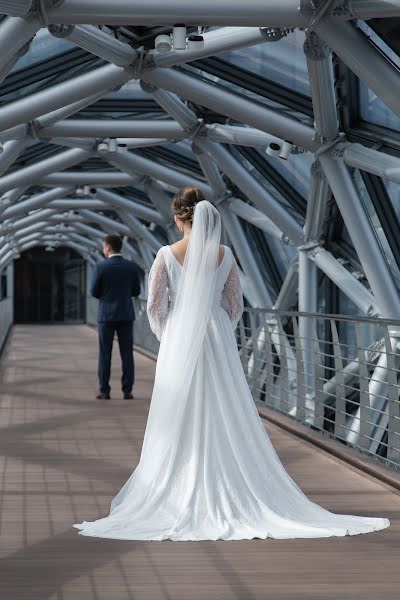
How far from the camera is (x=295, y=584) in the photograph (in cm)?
454

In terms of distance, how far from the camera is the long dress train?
554 cm

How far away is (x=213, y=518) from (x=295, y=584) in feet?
3.59

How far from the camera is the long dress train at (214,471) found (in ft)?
18.2

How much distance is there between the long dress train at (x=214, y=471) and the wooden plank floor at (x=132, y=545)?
16 centimetres

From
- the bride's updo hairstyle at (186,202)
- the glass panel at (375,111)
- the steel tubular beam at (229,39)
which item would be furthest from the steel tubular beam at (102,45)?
the bride's updo hairstyle at (186,202)

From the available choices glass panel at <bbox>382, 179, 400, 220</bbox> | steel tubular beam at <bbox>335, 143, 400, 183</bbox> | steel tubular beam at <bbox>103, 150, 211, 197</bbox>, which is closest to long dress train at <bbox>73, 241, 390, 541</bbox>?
steel tubular beam at <bbox>335, 143, 400, 183</bbox>

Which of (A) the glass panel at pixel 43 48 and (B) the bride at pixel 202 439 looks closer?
(B) the bride at pixel 202 439

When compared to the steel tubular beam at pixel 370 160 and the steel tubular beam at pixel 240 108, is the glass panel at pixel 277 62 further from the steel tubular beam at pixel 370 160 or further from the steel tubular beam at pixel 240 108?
the steel tubular beam at pixel 370 160

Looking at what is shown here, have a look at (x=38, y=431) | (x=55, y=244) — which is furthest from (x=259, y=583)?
(x=55, y=244)

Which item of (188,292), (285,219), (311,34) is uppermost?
(311,34)

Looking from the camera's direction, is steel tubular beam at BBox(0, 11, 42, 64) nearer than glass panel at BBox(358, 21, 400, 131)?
Yes

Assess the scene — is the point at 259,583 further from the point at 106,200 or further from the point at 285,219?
the point at 106,200

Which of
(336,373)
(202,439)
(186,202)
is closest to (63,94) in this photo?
(336,373)

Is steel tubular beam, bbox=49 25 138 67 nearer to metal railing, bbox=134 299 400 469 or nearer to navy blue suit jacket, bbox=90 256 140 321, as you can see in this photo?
navy blue suit jacket, bbox=90 256 140 321
